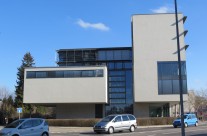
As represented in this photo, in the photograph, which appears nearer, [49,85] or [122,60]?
[49,85]

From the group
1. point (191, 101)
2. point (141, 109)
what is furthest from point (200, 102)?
point (141, 109)

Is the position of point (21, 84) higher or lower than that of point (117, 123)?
higher

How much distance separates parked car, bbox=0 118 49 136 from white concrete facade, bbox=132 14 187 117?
32.9 m

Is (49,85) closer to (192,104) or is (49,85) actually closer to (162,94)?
(162,94)

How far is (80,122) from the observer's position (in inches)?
2016

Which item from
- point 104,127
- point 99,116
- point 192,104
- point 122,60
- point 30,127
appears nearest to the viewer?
point 30,127

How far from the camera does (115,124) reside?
3275 cm

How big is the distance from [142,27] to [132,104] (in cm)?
1336

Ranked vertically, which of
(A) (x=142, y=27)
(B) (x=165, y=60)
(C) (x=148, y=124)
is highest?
(A) (x=142, y=27)

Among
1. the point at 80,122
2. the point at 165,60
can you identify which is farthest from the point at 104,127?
the point at 165,60

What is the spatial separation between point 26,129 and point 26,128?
0.31ft

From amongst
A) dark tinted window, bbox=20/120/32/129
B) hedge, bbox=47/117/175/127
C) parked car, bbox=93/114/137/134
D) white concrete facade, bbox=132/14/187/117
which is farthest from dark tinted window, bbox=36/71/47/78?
dark tinted window, bbox=20/120/32/129

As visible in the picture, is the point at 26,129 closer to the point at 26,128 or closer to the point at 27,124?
the point at 26,128

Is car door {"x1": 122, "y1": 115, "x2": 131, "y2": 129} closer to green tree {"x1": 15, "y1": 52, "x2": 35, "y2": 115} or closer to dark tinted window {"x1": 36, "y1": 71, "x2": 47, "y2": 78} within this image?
dark tinted window {"x1": 36, "y1": 71, "x2": 47, "y2": 78}
